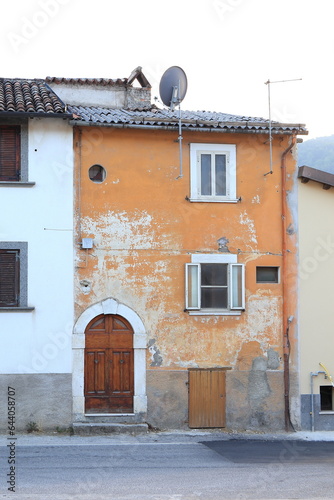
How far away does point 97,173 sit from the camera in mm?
18719

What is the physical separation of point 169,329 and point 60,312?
2.58m

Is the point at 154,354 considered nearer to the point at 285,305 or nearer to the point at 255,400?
the point at 255,400

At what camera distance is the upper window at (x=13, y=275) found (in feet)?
58.9

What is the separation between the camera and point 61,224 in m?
18.3

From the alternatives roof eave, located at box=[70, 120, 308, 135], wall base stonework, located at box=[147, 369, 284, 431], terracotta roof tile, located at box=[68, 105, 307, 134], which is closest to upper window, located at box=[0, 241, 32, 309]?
roof eave, located at box=[70, 120, 308, 135]

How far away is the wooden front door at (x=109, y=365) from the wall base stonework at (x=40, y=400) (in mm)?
572

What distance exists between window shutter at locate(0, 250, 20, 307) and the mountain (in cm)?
4119

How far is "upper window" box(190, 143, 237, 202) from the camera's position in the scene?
19047 mm

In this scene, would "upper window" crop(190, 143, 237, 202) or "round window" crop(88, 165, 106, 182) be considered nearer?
"round window" crop(88, 165, 106, 182)

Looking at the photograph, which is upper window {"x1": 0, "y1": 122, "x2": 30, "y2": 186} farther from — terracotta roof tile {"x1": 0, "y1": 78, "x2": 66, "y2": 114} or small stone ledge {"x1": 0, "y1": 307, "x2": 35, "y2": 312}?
small stone ledge {"x1": 0, "y1": 307, "x2": 35, "y2": 312}

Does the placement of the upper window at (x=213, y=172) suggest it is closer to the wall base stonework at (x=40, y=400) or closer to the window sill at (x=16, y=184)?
the window sill at (x=16, y=184)

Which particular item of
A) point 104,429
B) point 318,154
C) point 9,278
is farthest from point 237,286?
point 318,154

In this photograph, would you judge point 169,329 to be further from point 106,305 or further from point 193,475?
point 193,475

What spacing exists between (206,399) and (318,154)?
162ft
